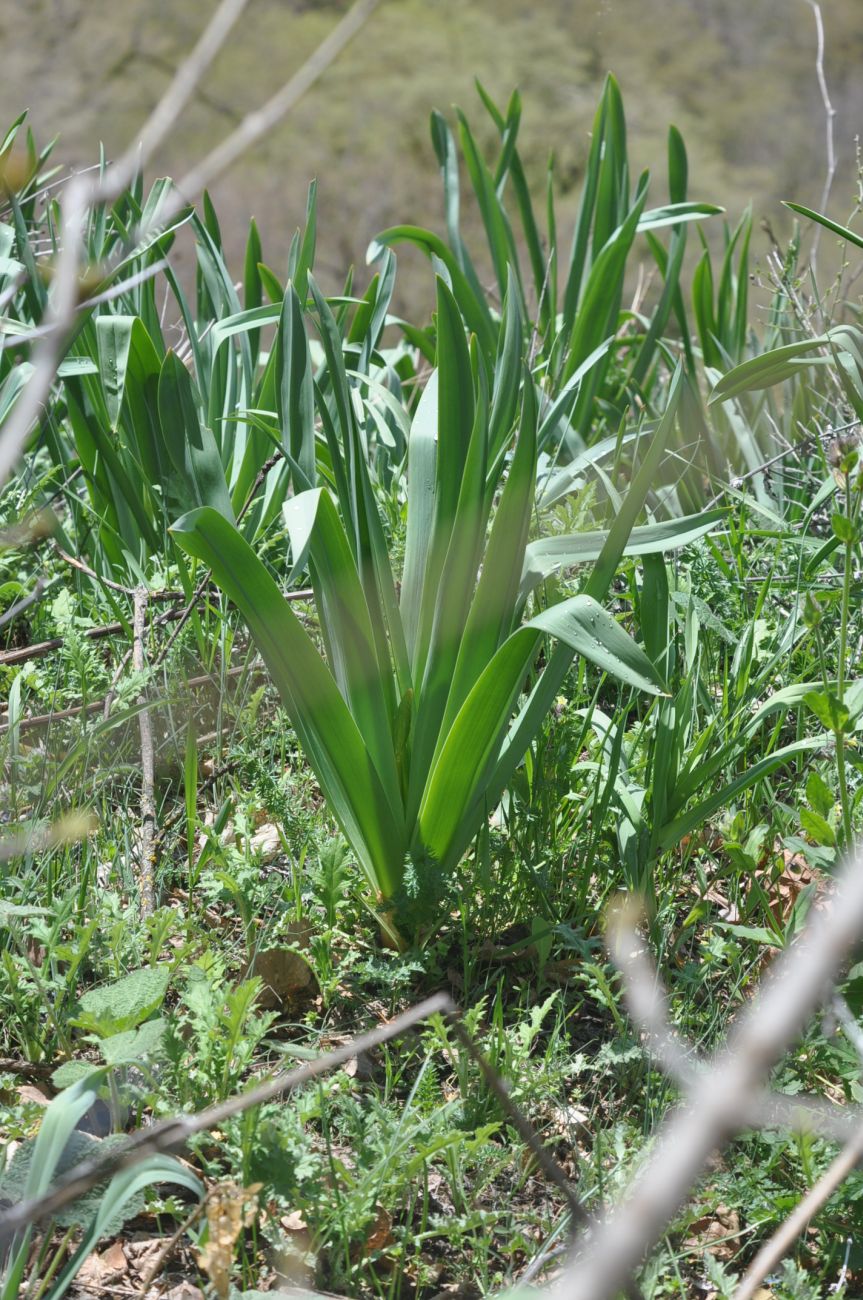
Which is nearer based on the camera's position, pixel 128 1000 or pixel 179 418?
pixel 128 1000

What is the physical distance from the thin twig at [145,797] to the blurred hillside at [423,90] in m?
3.24

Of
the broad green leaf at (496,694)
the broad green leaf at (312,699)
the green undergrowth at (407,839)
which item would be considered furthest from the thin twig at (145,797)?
the broad green leaf at (496,694)

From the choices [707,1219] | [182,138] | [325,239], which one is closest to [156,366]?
[707,1219]

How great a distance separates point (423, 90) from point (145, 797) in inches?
176

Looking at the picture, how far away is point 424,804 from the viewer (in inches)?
53.3

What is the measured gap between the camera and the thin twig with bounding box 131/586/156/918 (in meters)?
1.40

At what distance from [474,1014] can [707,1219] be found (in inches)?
12.4

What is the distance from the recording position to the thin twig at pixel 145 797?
55.2 inches

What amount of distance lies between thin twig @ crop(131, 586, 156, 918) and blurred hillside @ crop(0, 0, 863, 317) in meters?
3.24

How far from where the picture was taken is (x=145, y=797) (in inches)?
59.1

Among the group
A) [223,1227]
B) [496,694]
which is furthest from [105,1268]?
[496,694]

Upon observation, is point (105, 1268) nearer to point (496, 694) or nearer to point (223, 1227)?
point (223, 1227)

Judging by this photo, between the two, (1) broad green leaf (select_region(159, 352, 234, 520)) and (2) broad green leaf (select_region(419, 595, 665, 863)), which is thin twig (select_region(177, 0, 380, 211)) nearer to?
(2) broad green leaf (select_region(419, 595, 665, 863))

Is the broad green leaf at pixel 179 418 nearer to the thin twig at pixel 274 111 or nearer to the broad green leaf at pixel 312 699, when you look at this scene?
the broad green leaf at pixel 312 699
